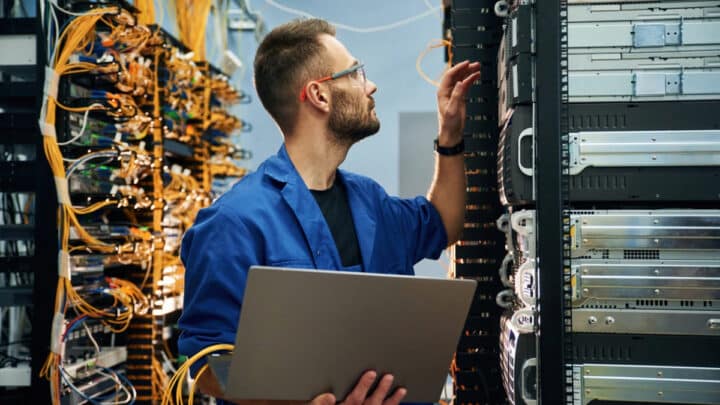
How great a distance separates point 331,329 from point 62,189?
4.77 feet

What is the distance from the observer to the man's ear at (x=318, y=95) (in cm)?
147

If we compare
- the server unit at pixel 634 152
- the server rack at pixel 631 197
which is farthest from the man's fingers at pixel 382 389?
the server unit at pixel 634 152

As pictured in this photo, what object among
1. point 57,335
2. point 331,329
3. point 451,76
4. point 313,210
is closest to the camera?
point 331,329

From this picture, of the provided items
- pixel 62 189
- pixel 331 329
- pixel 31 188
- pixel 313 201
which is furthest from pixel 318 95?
pixel 31 188

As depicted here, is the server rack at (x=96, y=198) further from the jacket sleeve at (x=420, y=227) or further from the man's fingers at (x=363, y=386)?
the man's fingers at (x=363, y=386)

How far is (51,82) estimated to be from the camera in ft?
6.74

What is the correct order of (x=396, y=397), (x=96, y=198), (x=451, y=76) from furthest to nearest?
(x=96, y=198) → (x=451, y=76) → (x=396, y=397)

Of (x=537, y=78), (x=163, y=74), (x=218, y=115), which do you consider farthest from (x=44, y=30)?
(x=537, y=78)

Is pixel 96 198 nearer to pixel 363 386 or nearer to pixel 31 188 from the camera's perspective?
pixel 31 188

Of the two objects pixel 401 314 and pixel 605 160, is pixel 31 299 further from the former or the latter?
pixel 605 160

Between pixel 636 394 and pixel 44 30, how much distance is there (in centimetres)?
210

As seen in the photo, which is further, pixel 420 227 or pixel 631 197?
pixel 420 227

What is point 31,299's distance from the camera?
208 cm

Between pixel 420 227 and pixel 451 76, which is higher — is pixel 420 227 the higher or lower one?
the lower one
